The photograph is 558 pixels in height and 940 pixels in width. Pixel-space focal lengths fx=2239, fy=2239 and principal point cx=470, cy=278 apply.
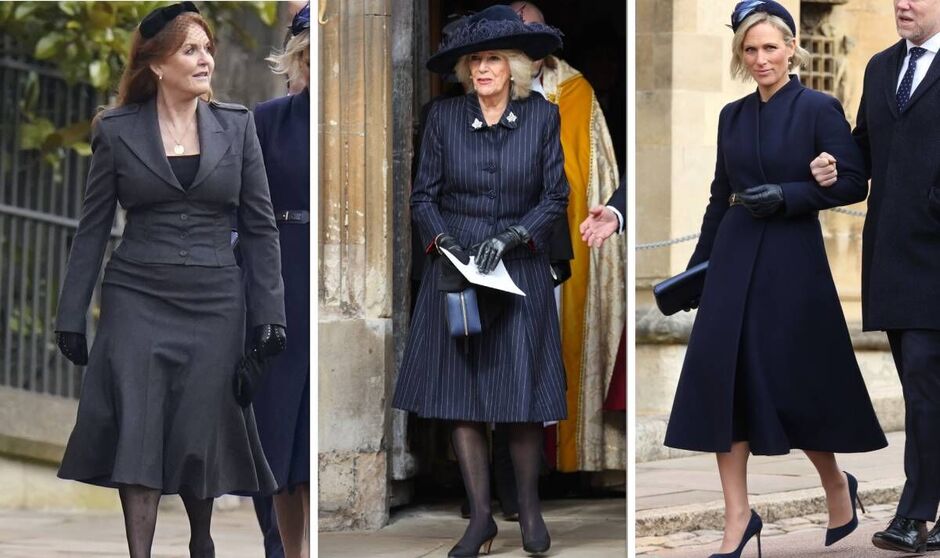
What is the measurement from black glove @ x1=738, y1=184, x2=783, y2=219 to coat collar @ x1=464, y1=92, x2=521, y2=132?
0.92m

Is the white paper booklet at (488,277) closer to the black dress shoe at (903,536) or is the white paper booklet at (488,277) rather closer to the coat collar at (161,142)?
the coat collar at (161,142)

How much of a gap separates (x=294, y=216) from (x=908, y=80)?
2.18 m

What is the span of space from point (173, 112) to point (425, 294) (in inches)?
51.5

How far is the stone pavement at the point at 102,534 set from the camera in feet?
24.2

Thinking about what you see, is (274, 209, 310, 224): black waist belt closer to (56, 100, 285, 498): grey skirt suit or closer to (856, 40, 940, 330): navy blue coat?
(56, 100, 285, 498): grey skirt suit

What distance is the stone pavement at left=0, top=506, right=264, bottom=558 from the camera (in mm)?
7371

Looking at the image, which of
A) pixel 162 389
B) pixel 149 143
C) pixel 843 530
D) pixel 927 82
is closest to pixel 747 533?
pixel 843 530

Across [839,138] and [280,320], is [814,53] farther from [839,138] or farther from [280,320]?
[280,320]

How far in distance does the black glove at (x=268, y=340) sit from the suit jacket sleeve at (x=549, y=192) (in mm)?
1061

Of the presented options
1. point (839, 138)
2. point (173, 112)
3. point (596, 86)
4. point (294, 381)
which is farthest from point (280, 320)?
point (596, 86)

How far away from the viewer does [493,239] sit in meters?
7.84

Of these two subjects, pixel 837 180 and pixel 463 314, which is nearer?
pixel 837 180

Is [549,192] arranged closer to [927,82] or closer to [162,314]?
[927,82]

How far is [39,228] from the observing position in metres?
7.34
